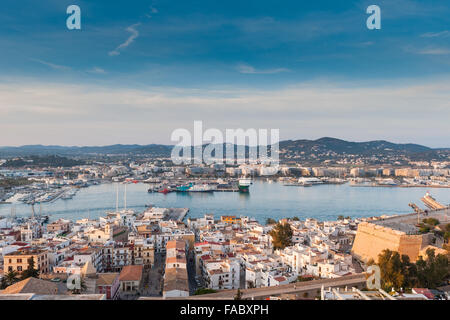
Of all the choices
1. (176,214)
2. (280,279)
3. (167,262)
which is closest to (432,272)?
(280,279)

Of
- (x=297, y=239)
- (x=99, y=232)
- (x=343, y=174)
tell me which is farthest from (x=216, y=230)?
(x=343, y=174)

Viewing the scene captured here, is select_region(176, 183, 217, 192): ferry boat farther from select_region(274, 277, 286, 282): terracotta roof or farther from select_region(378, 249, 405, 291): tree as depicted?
select_region(378, 249, 405, 291): tree

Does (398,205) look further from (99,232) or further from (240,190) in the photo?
(99,232)

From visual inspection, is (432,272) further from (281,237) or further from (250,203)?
(250,203)

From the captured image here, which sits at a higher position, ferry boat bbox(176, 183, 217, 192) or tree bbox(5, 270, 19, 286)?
tree bbox(5, 270, 19, 286)

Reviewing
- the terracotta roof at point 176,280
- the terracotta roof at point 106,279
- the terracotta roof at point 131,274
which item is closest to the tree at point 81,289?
Result: the terracotta roof at point 106,279

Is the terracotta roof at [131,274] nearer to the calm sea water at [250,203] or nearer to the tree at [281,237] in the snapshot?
the tree at [281,237]

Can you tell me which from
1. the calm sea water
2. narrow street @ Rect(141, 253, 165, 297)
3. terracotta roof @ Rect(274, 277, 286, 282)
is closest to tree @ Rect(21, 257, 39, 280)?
narrow street @ Rect(141, 253, 165, 297)
